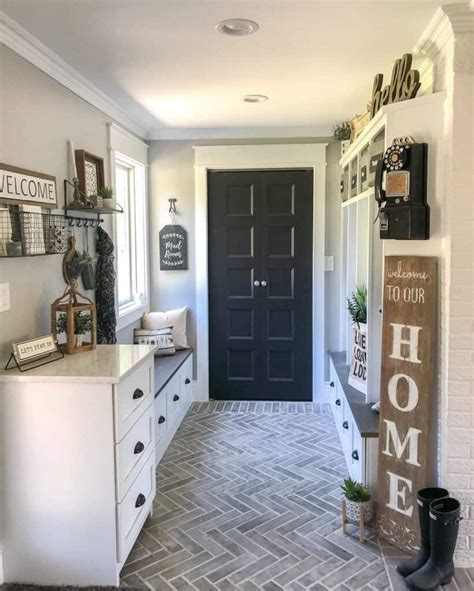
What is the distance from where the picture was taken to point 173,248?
187 inches

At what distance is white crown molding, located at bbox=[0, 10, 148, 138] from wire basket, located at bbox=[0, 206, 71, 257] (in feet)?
2.46

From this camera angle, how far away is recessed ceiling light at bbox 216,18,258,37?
7.57 feet

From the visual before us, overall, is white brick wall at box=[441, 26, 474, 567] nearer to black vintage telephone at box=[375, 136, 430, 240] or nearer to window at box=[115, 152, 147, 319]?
black vintage telephone at box=[375, 136, 430, 240]

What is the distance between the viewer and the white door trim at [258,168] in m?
4.54

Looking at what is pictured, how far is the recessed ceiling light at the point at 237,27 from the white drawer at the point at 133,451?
6.08ft

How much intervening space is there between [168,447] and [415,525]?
189 centimetres

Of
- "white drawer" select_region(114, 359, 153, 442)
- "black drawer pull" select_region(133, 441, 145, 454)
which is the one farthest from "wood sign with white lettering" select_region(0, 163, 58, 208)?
"black drawer pull" select_region(133, 441, 145, 454)

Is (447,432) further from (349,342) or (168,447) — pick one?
(168,447)

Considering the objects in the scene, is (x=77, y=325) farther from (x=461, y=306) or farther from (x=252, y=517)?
(x=461, y=306)

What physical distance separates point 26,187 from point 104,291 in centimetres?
109

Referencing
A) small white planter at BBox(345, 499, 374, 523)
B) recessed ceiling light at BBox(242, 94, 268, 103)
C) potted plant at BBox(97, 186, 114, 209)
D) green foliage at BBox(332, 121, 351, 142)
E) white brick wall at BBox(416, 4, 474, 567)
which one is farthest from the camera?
green foliage at BBox(332, 121, 351, 142)

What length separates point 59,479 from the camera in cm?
225

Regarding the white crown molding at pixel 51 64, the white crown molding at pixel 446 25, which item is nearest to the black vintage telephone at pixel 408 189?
the white crown molding at pixel 446 25

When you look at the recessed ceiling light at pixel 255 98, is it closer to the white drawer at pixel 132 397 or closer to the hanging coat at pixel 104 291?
the hanging coat at pixel 104 291
